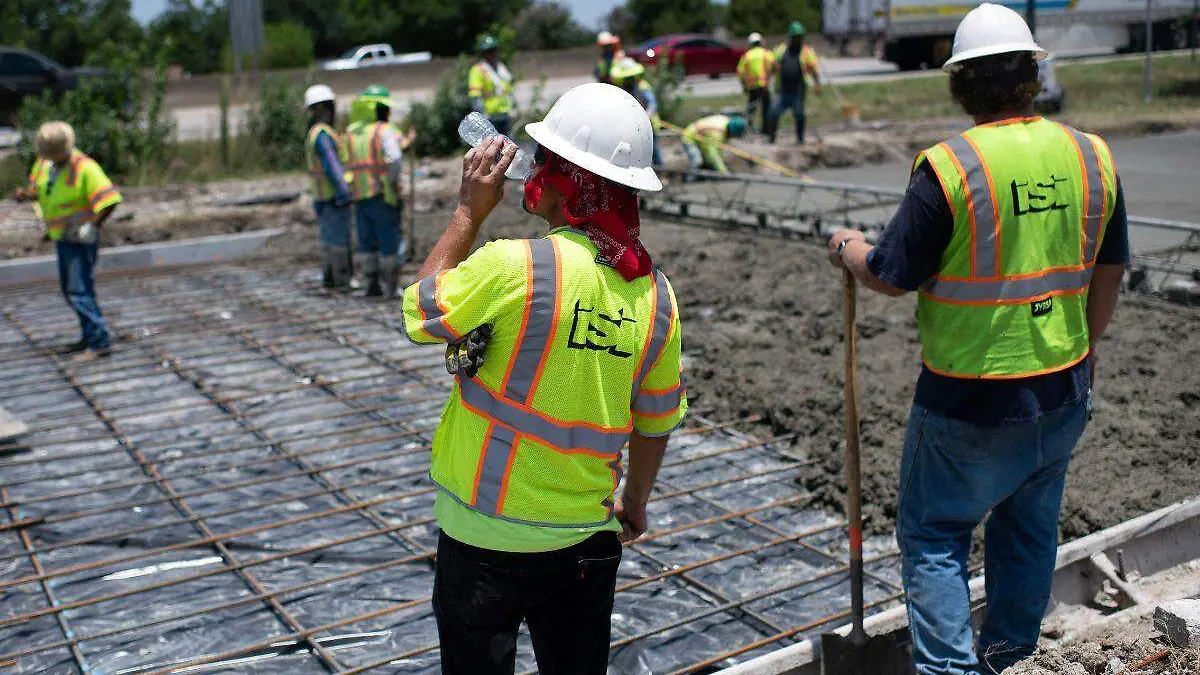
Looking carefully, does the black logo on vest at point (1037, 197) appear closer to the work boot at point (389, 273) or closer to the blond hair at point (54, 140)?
the blond hair at point (54, 140)

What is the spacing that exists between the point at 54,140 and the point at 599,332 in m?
5.65

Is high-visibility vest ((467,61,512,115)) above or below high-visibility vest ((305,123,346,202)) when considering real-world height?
above

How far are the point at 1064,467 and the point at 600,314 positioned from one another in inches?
54.5

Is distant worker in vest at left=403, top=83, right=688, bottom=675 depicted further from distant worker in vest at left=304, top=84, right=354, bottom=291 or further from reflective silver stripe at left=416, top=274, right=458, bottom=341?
distant worker in vest at left=304, top=84, right=354, bottom=291

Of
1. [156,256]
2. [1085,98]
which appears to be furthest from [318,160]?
[1085,98]

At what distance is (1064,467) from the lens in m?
2.95

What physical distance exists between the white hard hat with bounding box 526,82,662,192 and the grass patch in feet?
45.8

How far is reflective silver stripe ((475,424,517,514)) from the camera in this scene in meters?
2.31

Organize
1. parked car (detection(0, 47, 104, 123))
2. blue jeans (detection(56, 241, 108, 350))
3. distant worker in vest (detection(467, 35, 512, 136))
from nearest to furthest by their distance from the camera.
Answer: blue jeans (detection(56, 241, 108, 350)) → distant worker in vest (detection(467, 35, 512, 136)) → parked car (detection(0, 47, 104, 123))

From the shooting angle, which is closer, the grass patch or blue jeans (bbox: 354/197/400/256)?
blue jeans (bbox: 354/197/400/256)

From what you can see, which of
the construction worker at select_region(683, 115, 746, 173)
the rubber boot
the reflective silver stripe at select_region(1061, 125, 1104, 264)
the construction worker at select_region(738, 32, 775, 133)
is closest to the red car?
the construction worker at select_region(738, 32, 775, 133)

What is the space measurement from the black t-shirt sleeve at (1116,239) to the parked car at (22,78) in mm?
18885

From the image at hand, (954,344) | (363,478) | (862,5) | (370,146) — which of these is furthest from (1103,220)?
(862,5)

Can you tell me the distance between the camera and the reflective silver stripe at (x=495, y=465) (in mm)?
2314
